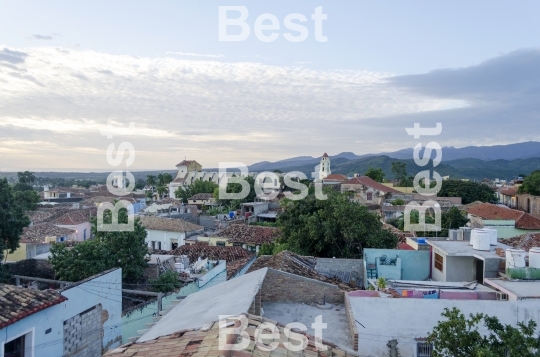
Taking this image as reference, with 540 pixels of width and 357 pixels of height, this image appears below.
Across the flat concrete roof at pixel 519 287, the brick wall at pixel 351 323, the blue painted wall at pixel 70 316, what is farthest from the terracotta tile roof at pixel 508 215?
the blue painted wall at pixel 70 316

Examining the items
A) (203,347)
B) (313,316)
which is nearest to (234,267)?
(313,316)

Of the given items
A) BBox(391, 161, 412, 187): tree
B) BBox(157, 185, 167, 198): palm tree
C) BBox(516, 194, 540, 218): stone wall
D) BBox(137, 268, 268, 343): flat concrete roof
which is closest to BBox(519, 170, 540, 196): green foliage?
BBox(516, 194, 540, 218): stone wall

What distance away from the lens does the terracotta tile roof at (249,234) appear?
2527 centimetres

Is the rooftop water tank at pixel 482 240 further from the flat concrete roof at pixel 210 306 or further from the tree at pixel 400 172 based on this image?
the tree at pixel 400 172

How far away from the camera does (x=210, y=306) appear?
253 inches

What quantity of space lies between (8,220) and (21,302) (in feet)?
29.2

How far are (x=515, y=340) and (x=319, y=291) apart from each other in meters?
4.08

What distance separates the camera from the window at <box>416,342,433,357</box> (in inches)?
277

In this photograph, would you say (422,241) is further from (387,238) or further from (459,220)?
(459,220)

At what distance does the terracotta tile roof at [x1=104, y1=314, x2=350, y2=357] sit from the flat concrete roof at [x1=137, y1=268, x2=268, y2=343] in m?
0.39

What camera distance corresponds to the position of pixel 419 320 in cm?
728

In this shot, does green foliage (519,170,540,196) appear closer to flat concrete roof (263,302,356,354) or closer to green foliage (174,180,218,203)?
flat concrete roof (263,302,356,354)

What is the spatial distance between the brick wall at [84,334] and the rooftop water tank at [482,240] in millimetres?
10167

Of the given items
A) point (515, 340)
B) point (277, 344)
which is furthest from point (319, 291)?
point (515, 340)
